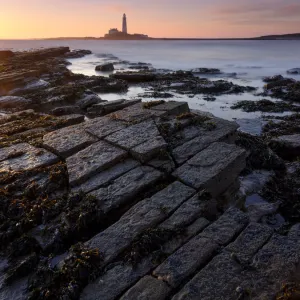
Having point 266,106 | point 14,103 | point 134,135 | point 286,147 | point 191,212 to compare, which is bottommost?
point 266,106

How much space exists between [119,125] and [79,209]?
2.64 metres

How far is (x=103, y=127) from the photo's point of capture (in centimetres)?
596

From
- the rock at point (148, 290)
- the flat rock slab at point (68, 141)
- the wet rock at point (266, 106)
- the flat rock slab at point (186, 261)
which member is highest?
the flat rock slab at point (68, 141)

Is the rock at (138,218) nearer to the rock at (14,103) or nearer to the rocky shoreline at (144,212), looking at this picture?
the rocky shoreline at (144,212)

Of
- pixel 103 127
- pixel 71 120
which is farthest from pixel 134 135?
pixel 71 120

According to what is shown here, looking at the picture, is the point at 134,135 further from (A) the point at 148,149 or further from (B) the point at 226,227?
(B) the point at 226,227

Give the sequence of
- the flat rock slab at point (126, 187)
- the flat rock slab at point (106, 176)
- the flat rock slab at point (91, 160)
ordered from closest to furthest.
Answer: the flat rock slab at point (126, 187) → the flat rock slab at point (106, 176) → the flat rock slab at point (91, 160)

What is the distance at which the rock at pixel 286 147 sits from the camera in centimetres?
746

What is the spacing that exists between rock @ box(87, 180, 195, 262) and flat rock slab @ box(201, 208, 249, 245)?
0.57 m

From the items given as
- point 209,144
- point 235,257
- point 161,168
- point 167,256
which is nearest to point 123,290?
point 167,256

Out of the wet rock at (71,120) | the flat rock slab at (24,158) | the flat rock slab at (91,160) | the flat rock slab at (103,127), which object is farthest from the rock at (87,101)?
the flat rock slab at (91,160)

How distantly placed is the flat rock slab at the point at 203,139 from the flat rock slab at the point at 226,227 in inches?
54.9

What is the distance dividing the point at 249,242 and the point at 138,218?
136 centimetres

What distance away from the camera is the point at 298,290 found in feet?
8.45
